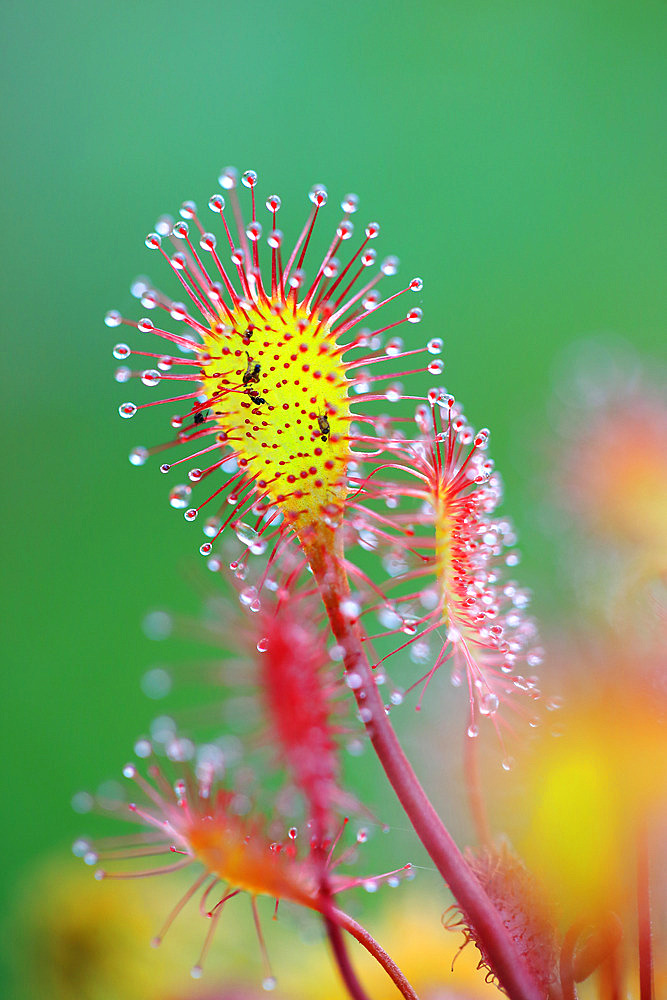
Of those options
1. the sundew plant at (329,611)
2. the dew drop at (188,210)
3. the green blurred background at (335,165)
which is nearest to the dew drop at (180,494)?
the sundew plant at (329,611)

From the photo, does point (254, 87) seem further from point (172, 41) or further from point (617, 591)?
point (617, 591)

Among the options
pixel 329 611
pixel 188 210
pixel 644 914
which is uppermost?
pixel 188 210

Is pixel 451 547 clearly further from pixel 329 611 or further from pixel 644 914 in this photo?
pixel 644 914

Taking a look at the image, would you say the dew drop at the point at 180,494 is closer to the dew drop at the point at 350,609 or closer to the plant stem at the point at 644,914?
the dew drop at the point at 350,609

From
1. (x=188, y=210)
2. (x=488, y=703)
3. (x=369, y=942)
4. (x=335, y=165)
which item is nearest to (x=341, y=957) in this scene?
(x=369, y=942)

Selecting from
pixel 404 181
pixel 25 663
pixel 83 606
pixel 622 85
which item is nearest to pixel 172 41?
pixel 404 181
